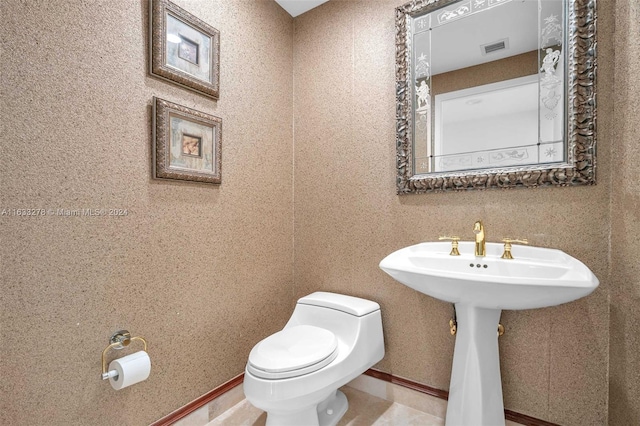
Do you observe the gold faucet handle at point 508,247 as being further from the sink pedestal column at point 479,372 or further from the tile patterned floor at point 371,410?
the tile patterned floor at point 371,410

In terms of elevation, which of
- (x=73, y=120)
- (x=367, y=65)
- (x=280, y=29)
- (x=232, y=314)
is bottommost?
(x=232, y=314)

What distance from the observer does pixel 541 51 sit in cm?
130

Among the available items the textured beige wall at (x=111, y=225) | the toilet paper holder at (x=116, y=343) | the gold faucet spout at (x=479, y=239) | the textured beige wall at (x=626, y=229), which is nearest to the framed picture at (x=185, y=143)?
the textured beige wall at (x=111, y=225)

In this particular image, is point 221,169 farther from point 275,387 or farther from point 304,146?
point 275,387

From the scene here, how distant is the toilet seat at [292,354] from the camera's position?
1179 mm

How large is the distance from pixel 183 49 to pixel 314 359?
1.43 m

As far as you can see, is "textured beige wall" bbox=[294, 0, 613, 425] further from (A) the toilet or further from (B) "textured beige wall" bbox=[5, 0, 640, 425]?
(A) the toilet

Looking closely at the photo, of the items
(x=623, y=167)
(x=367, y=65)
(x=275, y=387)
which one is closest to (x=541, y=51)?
(x=623, y=167)

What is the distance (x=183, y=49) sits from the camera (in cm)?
138

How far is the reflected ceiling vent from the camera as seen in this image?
1.38m

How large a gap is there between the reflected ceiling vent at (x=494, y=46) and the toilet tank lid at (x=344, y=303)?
133cm

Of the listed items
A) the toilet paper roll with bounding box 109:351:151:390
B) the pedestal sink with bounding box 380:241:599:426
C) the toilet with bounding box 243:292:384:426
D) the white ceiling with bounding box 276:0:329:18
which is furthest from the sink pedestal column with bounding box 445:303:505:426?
the white ceiling with bounding box 276:0:329:18

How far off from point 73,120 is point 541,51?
181 centimetres

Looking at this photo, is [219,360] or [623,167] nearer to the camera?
[623,167]
